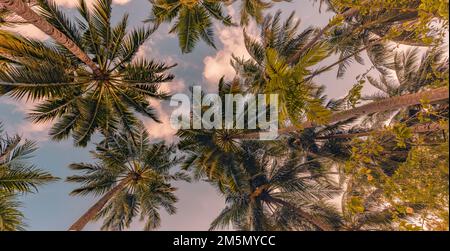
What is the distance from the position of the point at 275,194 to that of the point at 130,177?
234 inches

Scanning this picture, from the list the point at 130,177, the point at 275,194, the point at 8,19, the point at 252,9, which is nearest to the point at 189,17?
the point at 252,9

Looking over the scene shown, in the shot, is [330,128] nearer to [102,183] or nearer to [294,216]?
[294,216]

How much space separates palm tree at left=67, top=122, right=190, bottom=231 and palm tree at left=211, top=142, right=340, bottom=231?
9.16ft

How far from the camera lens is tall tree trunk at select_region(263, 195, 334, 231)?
8.41 meters

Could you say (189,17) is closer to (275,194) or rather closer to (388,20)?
(388,20)

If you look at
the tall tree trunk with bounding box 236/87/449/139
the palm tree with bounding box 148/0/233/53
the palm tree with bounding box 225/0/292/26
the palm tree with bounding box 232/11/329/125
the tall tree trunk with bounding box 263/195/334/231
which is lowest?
the tall tree trunk with bounding box 263/195/334/231

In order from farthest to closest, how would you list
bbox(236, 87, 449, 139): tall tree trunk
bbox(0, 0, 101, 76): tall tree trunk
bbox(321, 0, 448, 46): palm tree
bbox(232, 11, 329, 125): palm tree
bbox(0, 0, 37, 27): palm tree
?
bbox(0, 0, 37, 27): palm tree < bbox(321, 0, 448, 46): palm tree < bbox(0, 0, 101, 76): tall tree trunk < bbox(232, 11, 329, 125): palm tree < bbox(236, 87, 449, 139): tall tree trunk

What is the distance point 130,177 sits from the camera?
33.3 ft

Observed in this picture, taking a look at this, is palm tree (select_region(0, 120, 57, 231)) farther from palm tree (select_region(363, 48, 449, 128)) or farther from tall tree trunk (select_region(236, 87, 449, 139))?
palm tree (select_region(363, 48, 449, 128))

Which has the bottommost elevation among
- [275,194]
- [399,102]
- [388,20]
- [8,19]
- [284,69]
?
[275,194]

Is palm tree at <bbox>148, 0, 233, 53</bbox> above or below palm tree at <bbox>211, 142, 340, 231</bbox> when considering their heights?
above

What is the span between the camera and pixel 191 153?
9844 mm

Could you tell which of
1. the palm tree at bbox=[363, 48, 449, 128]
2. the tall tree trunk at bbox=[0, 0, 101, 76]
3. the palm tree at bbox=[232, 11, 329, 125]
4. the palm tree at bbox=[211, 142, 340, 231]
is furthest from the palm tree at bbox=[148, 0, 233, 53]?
the palm tree at bbox=[363, 48, 449, 128]

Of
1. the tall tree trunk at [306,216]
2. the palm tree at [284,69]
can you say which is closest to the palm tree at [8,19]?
the palm tree at [284,69]
